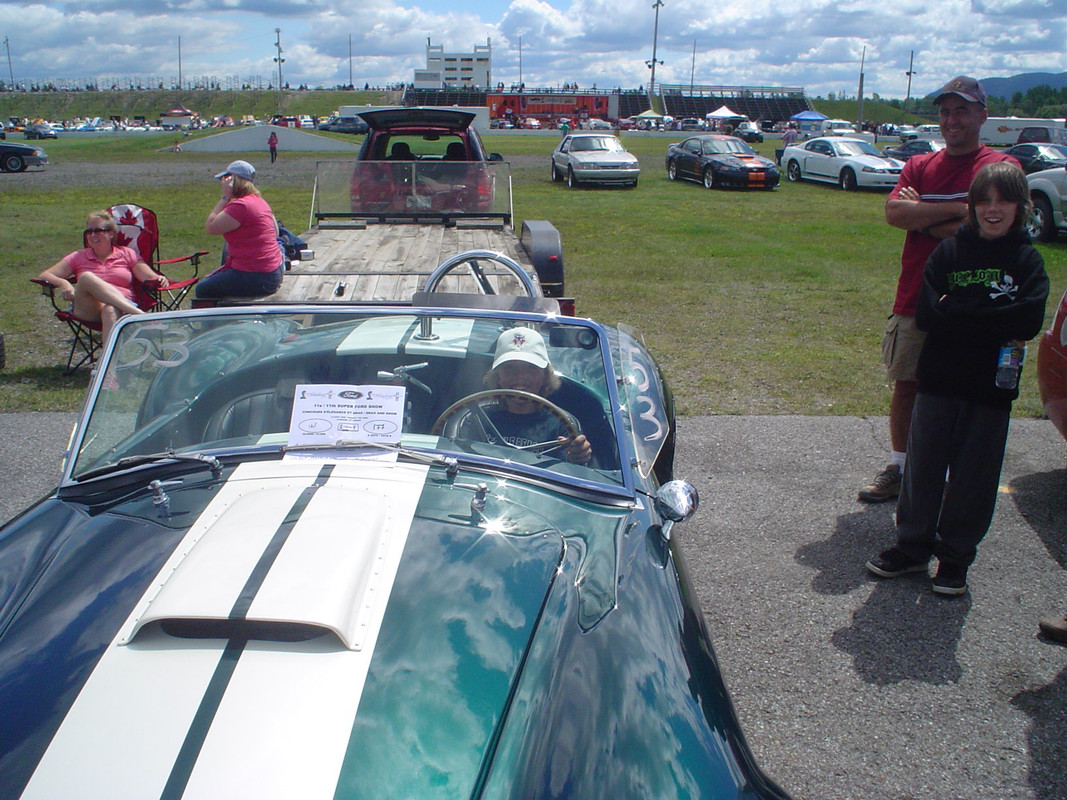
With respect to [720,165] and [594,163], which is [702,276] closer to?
[594,163]

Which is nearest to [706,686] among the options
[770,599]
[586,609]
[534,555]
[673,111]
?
[586,609]

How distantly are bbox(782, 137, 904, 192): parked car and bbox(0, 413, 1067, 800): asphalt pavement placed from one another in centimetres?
1923

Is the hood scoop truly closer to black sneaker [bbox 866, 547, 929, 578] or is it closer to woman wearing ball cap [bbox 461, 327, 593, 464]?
woman wearing ball cap [bbox 461, 327, 593, 464]

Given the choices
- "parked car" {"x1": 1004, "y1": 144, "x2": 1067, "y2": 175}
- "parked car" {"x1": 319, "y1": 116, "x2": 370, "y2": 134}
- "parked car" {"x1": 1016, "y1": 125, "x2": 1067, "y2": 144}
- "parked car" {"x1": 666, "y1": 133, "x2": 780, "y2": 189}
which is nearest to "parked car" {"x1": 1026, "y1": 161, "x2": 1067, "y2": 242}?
"parked car" {"x1": 1004, "y1": 144, "x2": 1067, "y2": 175}

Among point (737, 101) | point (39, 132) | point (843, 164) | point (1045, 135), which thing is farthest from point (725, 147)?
point (737, 101)

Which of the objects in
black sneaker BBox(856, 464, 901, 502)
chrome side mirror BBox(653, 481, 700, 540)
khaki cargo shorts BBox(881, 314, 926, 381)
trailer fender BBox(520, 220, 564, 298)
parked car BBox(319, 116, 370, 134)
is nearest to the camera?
chrome side mirror BBox(653, 481, 700, 540)

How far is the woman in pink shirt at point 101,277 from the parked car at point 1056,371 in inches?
234

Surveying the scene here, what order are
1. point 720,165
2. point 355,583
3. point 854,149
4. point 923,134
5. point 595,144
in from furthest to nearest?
point 923,134 → point 854,149 → point 595,144 → point 720,165 → point 355,583

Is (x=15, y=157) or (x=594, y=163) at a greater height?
(x=594, y=163)

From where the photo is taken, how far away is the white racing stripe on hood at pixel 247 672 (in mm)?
1537

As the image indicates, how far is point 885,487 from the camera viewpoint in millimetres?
4590

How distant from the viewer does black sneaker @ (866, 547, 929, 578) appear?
3.80 meters

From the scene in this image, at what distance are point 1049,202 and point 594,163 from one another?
11.4 meters

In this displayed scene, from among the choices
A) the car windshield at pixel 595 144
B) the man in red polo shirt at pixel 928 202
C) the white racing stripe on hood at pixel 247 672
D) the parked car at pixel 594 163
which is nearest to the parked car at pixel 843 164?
the parked car at pixel 594 163
